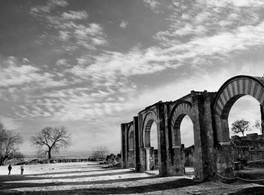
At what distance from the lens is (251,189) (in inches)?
354

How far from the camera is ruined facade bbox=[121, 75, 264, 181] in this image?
34.2 ft

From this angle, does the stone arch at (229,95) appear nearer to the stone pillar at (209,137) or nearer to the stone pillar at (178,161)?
the stone pillar at (209,137)

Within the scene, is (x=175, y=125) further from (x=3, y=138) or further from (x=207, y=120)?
(x=3, y=138)

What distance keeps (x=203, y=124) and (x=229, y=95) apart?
2.21 m

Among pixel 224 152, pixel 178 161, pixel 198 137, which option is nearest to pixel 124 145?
pixel 178 161

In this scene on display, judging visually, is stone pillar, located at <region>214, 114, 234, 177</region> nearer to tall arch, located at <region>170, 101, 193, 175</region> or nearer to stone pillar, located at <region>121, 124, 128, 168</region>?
tall arch, located at <region>170, 101, 193, 175</region>

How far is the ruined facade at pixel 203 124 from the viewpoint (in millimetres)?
10414

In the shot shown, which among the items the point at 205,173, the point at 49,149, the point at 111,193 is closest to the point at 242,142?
the point at 205,173

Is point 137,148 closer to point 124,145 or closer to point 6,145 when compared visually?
point 124,145

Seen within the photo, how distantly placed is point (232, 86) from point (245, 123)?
37.0m

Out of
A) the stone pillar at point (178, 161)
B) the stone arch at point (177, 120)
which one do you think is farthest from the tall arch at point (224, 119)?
the stone pillar at point (178, 161)

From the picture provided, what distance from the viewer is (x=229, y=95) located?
10727mm

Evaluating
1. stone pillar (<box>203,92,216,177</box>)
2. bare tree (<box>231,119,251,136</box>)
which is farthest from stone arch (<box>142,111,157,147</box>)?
bare tree (<box>231,119,251,136</box>)

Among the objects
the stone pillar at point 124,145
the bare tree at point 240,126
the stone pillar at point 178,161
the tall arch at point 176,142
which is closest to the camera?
the tall arch at point 176,142
